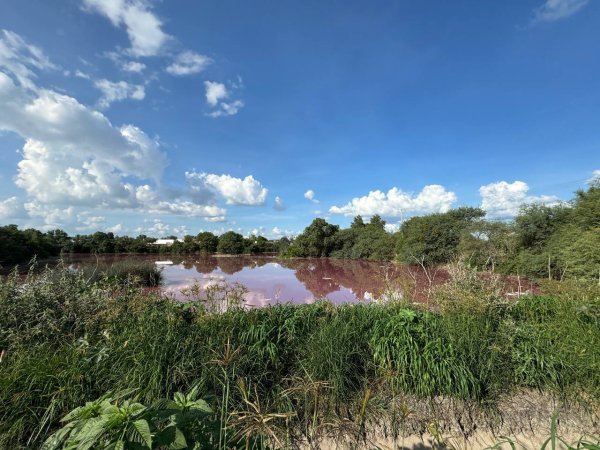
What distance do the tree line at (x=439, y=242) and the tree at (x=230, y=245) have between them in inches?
6.6

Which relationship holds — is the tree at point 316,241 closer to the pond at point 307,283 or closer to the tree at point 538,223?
the pond at point 307,283

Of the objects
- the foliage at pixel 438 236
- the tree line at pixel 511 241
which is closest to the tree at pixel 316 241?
the tree line at pixel 511 241

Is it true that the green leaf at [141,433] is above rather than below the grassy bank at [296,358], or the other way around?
above

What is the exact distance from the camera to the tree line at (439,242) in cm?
1309

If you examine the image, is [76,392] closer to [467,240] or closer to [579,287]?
[579,287]

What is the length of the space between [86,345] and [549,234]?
21.9 meters

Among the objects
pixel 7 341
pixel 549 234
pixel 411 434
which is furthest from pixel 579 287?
pixel 549 234

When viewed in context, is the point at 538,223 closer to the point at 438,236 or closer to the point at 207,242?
the point at 438,236

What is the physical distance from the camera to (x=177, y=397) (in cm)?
136

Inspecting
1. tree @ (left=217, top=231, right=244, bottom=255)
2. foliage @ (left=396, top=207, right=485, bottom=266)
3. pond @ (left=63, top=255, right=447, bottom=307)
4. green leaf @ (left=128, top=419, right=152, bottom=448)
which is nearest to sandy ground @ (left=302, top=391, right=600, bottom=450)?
pond @ (left=63, top=255, right=447, bottom=307)

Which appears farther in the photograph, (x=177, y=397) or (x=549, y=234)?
(x=549, y=234)

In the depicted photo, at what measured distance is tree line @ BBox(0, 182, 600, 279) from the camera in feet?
43.0

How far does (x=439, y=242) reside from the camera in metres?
26.6

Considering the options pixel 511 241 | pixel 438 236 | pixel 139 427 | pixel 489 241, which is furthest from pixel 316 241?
pixel 139 427
